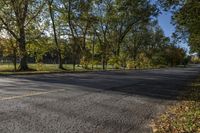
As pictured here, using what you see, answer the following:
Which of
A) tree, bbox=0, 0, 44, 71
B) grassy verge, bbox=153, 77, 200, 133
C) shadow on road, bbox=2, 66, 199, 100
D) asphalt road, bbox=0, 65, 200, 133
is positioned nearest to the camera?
asphalt road, bbox=0, 65, 200, 133

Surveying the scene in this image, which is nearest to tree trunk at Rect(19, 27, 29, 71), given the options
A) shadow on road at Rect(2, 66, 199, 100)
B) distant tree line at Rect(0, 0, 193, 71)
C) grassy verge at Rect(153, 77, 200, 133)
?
distant tree line at Rect(0, 0, 193, 71)

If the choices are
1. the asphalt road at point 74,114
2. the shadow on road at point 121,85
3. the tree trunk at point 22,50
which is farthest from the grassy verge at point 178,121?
the tree trunk at point 22,50

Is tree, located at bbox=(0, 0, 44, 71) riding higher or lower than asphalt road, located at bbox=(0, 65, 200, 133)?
higher

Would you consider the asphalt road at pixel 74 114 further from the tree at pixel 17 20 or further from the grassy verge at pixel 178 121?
the tree at pixel 17 20

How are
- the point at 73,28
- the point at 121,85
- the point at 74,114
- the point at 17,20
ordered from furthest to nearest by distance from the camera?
1. the point at 73,28
2. the point at 17,20
3. the point at 121,85
4. the point at 74,114

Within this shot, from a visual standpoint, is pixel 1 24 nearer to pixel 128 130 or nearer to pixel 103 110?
pixel 103 110

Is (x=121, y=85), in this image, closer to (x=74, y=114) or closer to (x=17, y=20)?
(x=74, y=114)

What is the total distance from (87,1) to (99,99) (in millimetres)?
37948

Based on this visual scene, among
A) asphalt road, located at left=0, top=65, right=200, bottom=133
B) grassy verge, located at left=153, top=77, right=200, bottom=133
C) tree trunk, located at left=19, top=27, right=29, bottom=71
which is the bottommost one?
grassy verge, located at left=153, top=77, right=200, bottom=133

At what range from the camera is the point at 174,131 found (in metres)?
7.41

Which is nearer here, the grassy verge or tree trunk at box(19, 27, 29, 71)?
the grassy verge

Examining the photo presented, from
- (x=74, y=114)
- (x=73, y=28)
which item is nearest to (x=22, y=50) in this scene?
(x=73, y=28)

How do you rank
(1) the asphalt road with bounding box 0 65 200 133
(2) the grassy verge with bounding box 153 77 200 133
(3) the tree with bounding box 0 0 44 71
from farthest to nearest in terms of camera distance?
(3) the tree with bounding box 0 0 44 71 < (2) the grassy verge with bounding box 153 77 200 133 < (1) the asphalt road with bounding box 0 65 200 133

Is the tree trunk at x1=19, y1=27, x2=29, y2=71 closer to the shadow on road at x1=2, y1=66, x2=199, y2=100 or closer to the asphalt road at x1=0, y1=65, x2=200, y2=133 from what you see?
the shadow on road at x1=2, y1=66, x2=199, y2=100
